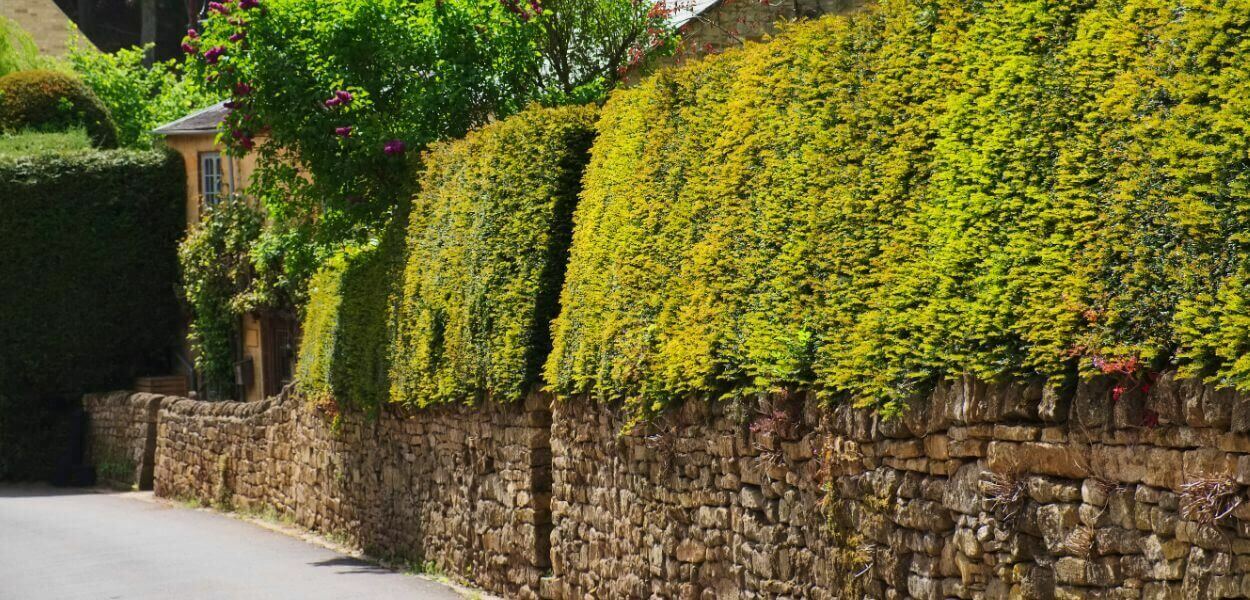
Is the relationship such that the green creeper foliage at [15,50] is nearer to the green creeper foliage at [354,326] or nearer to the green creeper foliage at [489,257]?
the green creeper foliage at [354,326]

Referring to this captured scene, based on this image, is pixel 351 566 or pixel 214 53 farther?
pixel 214 53

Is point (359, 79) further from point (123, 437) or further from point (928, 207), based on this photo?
point (123, 437)

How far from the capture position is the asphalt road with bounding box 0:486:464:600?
44.6 feet

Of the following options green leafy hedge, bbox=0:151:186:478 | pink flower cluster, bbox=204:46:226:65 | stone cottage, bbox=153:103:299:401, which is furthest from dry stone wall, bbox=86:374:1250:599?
green leafy hedge, bbox=0:151:186:478

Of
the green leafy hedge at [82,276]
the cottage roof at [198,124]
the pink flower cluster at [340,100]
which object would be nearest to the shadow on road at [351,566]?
the pink flower cluster at [340,100]

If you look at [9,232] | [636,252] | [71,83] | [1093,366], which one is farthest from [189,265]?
[1093,366]

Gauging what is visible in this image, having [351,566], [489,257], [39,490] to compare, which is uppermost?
[489,257]

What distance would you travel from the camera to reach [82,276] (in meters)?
31.5

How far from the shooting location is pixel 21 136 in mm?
32781

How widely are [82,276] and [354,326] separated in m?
17.2

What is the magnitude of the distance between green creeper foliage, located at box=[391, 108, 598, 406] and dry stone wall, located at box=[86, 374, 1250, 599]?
0.39 m

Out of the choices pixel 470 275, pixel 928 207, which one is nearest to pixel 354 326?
pixel 470 275

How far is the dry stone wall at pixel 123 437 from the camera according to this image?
88.4ft

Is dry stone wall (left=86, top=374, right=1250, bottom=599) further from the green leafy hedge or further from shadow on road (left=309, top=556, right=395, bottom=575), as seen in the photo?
the green leafy hedge
